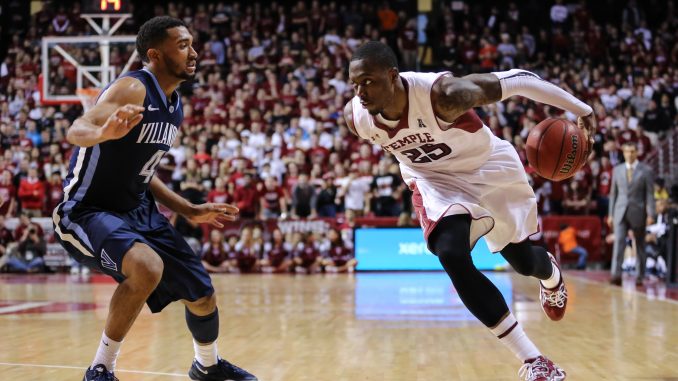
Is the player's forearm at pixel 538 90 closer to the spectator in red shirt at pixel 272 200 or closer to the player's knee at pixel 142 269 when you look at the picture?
the player's knee at pixel 142 269

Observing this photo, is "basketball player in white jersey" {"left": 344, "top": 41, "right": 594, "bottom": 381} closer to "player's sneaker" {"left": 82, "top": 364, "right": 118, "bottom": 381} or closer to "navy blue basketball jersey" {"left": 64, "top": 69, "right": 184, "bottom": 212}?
"navy blue basketball jersey" {"left": 64, "top": 69, "right": 184, "bottom": 212}

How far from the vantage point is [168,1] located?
75.5 feet

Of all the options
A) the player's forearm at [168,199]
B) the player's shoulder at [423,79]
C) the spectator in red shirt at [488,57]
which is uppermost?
the spectator in red shirt at [488,57]

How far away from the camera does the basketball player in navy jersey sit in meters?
3.87

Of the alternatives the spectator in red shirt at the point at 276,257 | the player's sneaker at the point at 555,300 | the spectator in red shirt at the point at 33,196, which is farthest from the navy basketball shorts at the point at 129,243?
the spectator in red shirt at the point at 33,196

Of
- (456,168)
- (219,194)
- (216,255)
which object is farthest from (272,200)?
(456,168)

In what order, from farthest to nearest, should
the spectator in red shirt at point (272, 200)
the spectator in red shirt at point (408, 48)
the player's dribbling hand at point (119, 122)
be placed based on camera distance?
the spectator in red shirt at point (408, 48)
the spectator in red shirt at point (272, 200)
the player's dribbling hand at point (119, 122)

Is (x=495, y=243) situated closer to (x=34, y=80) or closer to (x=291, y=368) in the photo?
(x=291, y=368)

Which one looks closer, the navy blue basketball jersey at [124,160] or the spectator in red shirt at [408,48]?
the navy blue basketball jersey at [124,160]

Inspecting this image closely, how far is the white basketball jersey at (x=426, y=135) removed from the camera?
4.23 m

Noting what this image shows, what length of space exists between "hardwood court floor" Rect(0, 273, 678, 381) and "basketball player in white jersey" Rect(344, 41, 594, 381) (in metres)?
0.61

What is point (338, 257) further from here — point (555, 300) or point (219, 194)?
point (555, 300)

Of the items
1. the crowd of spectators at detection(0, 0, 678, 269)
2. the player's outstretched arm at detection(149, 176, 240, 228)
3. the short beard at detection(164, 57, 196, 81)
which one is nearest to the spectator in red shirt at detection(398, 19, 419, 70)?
the crowd of spectators at detection(0, 0, 678, 269)

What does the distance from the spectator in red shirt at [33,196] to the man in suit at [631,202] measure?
30.9 feet
